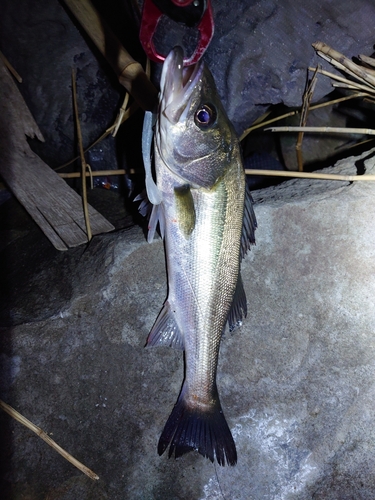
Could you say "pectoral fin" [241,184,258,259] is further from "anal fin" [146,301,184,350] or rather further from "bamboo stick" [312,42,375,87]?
"bamboo stick" [312,42,375,87]

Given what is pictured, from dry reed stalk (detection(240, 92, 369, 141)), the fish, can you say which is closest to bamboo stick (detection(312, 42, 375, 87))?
dry reed stalk (detection(240, 92, 369, 141))

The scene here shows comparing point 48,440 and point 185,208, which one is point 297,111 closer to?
point 185,208

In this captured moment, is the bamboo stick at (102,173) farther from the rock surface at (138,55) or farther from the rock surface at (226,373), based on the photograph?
the rock surface at (226,373)

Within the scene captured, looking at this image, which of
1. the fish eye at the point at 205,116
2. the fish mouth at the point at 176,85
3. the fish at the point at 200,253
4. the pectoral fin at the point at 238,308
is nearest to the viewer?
the fish mouth at the point at 176,85

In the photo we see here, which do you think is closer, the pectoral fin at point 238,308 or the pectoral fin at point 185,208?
the pectoral fin at point 185,208

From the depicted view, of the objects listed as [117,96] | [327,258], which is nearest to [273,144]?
[117,96]

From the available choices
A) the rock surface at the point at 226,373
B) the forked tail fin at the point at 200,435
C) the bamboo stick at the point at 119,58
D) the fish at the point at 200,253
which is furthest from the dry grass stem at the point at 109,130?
the forked tail fin at the point at 200,435
